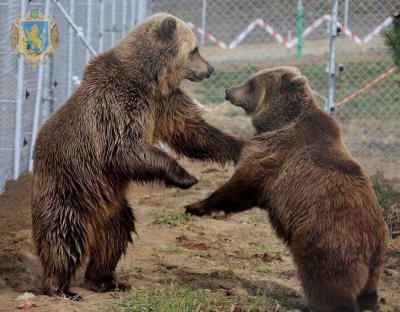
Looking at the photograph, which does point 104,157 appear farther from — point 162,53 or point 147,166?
point 162,53

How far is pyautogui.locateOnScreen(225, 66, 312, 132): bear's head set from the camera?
6.79 metres

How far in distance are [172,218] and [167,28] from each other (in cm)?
300

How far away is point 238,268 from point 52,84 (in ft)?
14.5

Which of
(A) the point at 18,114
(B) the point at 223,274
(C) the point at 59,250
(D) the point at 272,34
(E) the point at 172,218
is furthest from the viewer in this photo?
(D) the point at 272,34

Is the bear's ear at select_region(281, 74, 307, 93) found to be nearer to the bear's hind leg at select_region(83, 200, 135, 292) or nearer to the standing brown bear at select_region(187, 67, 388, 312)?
the standing brown bear at select_region(187, 67, 388, 312)

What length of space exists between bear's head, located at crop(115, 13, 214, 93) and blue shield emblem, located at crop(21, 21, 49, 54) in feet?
8.08

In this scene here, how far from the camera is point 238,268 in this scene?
7.62m

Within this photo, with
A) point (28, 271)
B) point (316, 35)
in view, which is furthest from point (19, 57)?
point (316, 35)

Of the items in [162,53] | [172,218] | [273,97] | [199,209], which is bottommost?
[172,218]

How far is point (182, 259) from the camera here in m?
7.79

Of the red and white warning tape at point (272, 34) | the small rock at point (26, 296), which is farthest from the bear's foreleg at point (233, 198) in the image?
the red and white warning tape at point (272, 34)

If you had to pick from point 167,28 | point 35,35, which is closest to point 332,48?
point 35,35

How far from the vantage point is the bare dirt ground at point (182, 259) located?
21.7 ft

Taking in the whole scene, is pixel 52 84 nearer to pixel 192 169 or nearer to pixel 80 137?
pixel 192 169
